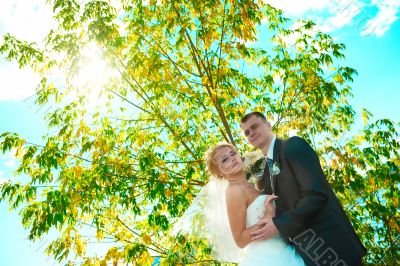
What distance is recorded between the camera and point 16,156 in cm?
566

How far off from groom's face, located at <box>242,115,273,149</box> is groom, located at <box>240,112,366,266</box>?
560 millimetres

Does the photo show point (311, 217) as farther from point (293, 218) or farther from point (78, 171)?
point (78, 171)

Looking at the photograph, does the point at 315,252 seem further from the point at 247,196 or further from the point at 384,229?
the point at 384,229

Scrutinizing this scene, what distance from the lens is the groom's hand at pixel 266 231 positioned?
2.51 meters

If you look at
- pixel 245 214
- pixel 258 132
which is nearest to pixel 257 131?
pixel 258 132

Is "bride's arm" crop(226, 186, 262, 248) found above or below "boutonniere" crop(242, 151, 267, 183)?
below

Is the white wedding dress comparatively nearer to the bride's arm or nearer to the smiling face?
the bride's arm

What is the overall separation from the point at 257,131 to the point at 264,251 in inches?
44.0

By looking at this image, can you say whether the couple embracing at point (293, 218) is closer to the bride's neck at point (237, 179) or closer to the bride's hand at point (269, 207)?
the bride's hand at point (269, 207)

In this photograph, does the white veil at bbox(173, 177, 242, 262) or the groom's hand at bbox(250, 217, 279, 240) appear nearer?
the groom's hand at bbox(250, 217, 279, 240)

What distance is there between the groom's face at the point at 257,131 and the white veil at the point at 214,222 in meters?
0.59

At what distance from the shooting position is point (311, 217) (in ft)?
7.56

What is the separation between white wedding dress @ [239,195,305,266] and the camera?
2502mm

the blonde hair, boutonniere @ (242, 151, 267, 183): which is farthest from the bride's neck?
the blonde hair
